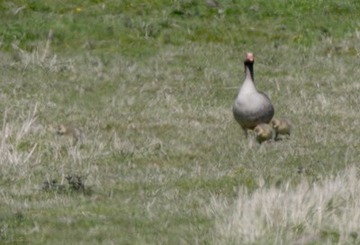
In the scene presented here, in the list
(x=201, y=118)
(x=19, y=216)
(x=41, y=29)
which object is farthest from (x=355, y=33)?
(x=19, y=216)

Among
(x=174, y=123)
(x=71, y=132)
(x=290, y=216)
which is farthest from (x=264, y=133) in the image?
(x=290, y=216)

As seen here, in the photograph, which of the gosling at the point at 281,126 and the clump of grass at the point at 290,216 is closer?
the clump of grass at the point at 290,216

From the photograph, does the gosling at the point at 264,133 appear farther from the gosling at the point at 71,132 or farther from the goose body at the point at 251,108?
the gosling at the point at 71,132

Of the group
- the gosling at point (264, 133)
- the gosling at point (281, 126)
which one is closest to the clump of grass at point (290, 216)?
the gosling at point (264, 133)

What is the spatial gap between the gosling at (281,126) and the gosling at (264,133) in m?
0.14

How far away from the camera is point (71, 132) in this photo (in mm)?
14945

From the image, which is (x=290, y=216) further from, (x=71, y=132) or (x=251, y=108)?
(x=71, y=132)

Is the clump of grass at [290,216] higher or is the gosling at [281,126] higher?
the clump of grass at [290,216]

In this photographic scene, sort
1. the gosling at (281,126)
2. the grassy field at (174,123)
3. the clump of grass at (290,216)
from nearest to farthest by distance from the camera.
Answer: the clump of grass at (290,216)
the grassy field at (174,123)
the gosling at (281,126)

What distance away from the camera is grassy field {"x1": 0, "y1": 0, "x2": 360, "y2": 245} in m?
10.1

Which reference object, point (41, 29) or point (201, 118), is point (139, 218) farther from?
point (41, 29)

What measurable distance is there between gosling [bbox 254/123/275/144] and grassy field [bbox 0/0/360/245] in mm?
280

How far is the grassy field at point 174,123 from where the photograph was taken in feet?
33.2

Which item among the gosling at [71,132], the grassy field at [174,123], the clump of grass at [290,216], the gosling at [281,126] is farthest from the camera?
the gosling at [281,126]
